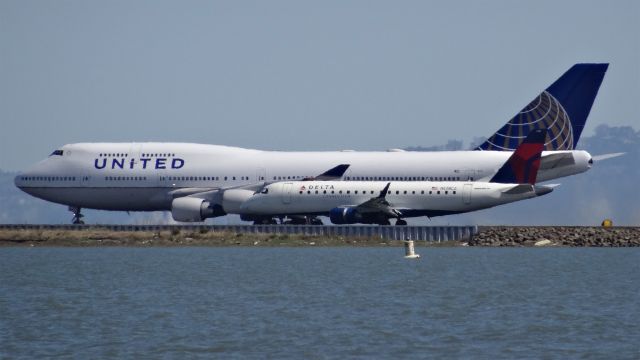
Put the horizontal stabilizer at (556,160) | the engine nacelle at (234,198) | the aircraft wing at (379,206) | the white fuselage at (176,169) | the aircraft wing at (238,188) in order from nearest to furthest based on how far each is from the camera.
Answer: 1. the aircraft wing at (379,206)
2. the horizontal stabilizer at (556,160)
3. the white fuselage at (176,169)
4. the aircraft wing at (238,188)
5. the engine nacelle at (234,198)

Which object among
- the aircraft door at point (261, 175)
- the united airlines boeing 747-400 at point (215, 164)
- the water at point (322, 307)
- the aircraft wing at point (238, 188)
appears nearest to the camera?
the water at point (322, 307)

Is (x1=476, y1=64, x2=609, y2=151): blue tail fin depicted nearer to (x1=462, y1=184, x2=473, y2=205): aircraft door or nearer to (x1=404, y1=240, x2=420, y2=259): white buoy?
(x1=462, y1=184, x2=473, y2=205): aircraft door

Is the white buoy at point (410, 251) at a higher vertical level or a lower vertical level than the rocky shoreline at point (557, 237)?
lower

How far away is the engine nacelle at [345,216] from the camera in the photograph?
91.7 m

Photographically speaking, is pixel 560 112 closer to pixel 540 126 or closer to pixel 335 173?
pixel 540 126

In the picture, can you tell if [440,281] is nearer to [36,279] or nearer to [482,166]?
[36,279]

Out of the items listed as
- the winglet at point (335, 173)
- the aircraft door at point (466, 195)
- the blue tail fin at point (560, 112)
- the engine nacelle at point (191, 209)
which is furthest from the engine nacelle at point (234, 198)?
the blue tail fin at point (560, 112)

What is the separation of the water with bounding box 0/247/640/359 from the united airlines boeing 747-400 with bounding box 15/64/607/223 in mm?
17104

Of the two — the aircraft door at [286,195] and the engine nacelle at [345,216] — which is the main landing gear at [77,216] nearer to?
the aircraft door at [286,195]

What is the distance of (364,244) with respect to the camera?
88562 mm

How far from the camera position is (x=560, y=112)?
100 meters

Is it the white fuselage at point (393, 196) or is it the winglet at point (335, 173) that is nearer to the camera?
the white fuselage at point (393, 196)

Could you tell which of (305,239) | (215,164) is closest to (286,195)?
(305,239)

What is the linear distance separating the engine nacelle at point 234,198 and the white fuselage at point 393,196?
1.28 meters
